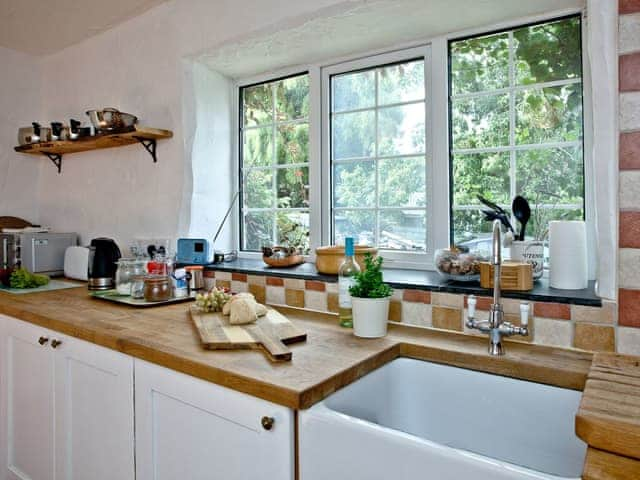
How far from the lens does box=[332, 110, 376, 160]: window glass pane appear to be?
201 cm

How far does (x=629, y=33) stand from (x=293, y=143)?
145 centimetres

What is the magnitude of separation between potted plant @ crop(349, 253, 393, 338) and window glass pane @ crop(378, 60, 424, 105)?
0.86 meters

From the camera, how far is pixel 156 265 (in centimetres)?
201

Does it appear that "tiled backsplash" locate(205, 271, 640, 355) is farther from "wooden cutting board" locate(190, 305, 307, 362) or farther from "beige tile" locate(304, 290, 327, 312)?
"wooden cutting board" locate(190, 305, 307, 362)

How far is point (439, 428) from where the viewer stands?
4.28 ft

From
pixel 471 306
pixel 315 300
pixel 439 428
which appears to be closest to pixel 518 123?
pixel 471 306

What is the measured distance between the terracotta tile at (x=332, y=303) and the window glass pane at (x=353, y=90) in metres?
0.86

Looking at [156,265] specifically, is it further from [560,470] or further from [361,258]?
[560,470]

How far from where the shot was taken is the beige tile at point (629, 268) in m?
1.12

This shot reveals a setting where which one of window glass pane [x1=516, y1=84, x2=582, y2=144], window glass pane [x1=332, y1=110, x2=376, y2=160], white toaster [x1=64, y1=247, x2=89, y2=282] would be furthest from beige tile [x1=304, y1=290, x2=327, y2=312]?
white toaster [x1=64, y1=247, x2=89, y2=282]

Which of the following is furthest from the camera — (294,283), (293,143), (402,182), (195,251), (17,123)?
(17,123)

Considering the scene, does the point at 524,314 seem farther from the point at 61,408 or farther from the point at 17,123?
the point at 17,123

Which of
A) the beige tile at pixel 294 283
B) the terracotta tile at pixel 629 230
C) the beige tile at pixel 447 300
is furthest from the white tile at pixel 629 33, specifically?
the beige tile at pixel 294 283

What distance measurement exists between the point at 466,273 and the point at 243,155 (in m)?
1.45
